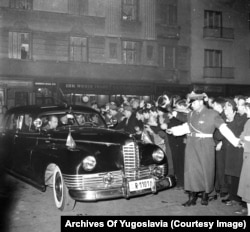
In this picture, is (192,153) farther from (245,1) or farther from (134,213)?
(245,1)

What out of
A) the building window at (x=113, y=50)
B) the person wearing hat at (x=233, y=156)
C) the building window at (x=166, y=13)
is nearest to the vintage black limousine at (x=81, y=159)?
the person wearing hat at (x=233, y=156)

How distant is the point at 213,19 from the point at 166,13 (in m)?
4.53

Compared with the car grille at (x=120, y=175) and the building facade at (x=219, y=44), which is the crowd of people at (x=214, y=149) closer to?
the car grille at (x=120, y=175)

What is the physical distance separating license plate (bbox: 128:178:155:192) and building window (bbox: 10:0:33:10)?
17.3 m

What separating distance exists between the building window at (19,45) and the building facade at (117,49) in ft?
0.19

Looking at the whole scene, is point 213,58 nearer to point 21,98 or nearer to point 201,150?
point 21,98

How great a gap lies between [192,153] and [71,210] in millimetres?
2339

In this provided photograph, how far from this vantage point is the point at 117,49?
2178 cm

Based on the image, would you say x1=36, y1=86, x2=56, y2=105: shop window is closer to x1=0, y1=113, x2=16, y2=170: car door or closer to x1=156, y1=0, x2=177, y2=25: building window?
x1=156, y1=0, x2=177, y2=25: building window

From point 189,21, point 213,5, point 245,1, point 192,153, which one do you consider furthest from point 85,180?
point 245,1

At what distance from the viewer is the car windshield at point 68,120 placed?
6.56 meters

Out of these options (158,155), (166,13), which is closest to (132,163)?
(158,155)

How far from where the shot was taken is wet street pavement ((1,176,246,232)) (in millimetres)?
4869

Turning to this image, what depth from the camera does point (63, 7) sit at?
20.2 metres
